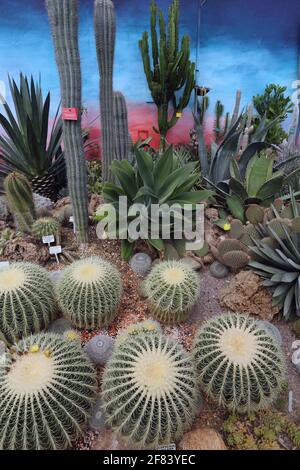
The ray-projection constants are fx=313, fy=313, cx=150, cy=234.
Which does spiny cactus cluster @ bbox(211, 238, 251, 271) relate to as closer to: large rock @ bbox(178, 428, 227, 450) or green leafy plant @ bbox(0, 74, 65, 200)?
large rock @ bbox(178, 428, 227, 450)

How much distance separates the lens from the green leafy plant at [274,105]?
4496 mm

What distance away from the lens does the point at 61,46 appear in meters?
2.39

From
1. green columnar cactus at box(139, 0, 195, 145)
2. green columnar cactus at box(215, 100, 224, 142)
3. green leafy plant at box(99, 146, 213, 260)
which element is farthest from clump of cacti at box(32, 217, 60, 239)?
green columnar cactus at box(215, 100, 224, 142)

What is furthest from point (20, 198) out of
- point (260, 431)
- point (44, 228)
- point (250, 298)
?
point (260, 431)

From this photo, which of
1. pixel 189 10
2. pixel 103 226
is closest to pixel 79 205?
pixel 103 226

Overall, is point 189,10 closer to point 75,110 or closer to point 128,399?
point 75,110

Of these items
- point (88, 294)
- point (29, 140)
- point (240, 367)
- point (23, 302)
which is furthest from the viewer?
point (29, 140)

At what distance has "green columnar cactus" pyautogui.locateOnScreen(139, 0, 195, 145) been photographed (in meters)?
3.91

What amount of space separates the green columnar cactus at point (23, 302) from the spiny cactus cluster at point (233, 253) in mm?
1381

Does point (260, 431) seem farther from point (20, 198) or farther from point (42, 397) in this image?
→ point (20, 198)

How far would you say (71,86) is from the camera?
8.14 ft

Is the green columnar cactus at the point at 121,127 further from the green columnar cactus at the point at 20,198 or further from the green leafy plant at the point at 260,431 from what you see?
the green leafy plant at the point at 260,431

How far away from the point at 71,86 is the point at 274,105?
3.25m

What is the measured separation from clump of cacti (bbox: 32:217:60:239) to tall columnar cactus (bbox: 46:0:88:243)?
0.67 feet
